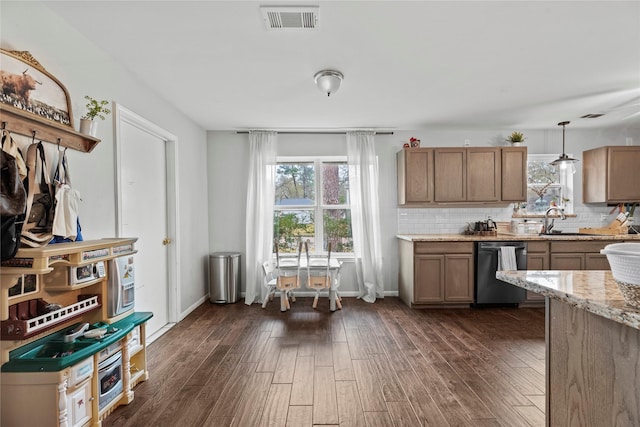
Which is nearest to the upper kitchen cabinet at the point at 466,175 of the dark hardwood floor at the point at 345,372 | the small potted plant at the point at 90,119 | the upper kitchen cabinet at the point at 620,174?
the upper kitchen cabinet at the point at 620,174

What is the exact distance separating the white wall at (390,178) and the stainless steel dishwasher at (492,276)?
2.48ft

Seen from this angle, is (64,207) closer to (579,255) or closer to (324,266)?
(324,266)

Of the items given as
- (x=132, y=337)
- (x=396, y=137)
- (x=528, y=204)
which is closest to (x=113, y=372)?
(x=132, y=337)

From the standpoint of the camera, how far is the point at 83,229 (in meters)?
2.09

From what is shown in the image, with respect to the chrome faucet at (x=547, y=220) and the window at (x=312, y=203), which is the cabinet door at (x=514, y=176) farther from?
the window at (x=312, y=203)

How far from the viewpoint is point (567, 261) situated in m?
4.00

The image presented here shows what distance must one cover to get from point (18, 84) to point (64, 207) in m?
0.67

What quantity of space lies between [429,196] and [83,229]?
Answer: 3.89 m

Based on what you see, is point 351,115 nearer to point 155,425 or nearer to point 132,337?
point 132,337

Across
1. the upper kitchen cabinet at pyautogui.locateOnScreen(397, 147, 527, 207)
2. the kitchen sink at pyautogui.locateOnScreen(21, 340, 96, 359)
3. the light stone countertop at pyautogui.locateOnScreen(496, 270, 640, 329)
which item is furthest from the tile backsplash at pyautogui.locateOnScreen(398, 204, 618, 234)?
the kitchen sink at pyautogui.locateOnScreen(21, 340, 96, 359)

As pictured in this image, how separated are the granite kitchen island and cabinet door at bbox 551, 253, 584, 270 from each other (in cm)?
302

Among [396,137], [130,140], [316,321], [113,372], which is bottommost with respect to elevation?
[316,321]

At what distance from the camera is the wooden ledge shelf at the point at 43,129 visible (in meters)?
1.53

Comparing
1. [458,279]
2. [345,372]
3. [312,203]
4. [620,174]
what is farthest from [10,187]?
[620,174]
